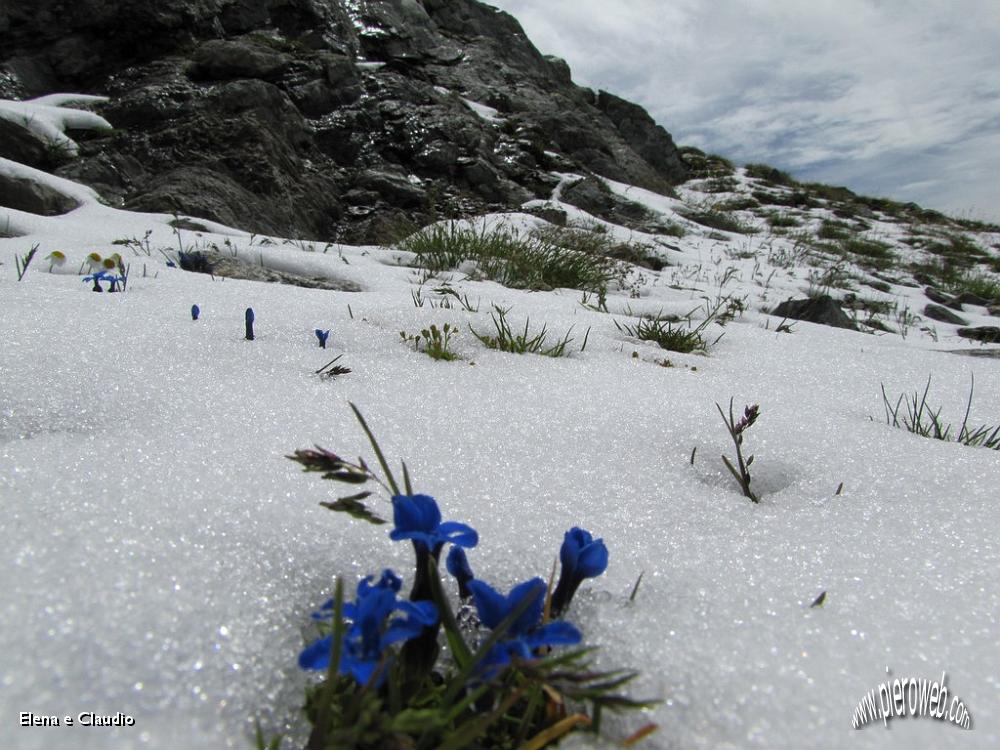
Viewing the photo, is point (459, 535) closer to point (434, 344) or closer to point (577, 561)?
point (577, 561)

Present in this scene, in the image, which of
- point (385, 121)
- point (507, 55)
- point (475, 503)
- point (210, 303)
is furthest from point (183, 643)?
point (507, 55)

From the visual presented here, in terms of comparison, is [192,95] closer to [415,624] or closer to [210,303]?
[210,303]

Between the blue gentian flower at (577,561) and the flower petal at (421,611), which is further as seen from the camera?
the blue gentian flower at (577,561)

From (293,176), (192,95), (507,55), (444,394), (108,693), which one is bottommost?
(108,693)

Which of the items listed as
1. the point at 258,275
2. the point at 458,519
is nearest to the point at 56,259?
the point at 258,275

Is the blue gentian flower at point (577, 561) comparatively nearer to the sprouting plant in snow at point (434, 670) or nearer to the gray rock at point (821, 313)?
the sprouting plant in snow at point (434, 670)

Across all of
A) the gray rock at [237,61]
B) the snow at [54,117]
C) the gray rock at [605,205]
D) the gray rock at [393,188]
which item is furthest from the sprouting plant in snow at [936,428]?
the gray rock at [237,61]
